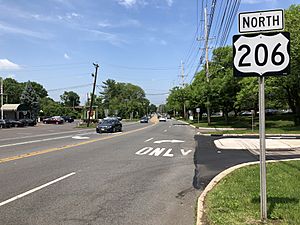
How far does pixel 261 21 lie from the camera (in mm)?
5414

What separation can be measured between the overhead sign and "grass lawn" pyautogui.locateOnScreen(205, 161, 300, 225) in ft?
9.22

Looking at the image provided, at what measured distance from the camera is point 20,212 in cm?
651

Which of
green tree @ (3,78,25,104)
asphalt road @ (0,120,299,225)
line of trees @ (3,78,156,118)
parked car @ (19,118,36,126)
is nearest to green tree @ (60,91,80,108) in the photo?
line of trees @ (3,78,156,118)

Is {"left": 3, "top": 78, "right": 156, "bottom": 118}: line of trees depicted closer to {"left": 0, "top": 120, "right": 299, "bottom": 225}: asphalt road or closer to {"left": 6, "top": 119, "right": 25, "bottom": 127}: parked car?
{"left": 6, "top": 119, "right": 25, "bottom": 127}: parked car

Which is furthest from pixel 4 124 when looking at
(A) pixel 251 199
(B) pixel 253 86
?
(A) pixel 251 199

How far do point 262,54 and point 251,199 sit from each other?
2.81m

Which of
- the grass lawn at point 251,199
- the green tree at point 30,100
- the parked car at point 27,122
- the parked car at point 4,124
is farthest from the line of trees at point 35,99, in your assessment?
the grass lawn at point 251,199

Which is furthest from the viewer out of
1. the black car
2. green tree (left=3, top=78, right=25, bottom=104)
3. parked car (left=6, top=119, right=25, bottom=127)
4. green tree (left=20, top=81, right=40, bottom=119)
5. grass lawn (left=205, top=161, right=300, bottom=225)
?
green tree (left=3, top=78, right=25, bottom=104)

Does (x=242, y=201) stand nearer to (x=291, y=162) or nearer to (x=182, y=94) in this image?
(x=291, y=162)

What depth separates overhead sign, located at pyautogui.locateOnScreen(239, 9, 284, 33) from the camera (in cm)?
535

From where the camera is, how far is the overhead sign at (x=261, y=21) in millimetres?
5352

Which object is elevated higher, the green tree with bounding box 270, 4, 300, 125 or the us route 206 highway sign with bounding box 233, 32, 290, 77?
the green tree with bounding box 270, 4, 300, 125

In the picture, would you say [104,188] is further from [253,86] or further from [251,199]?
[253,86]

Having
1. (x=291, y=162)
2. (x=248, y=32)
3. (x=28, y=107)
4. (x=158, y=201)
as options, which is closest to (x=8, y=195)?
(x=158, y=201)
